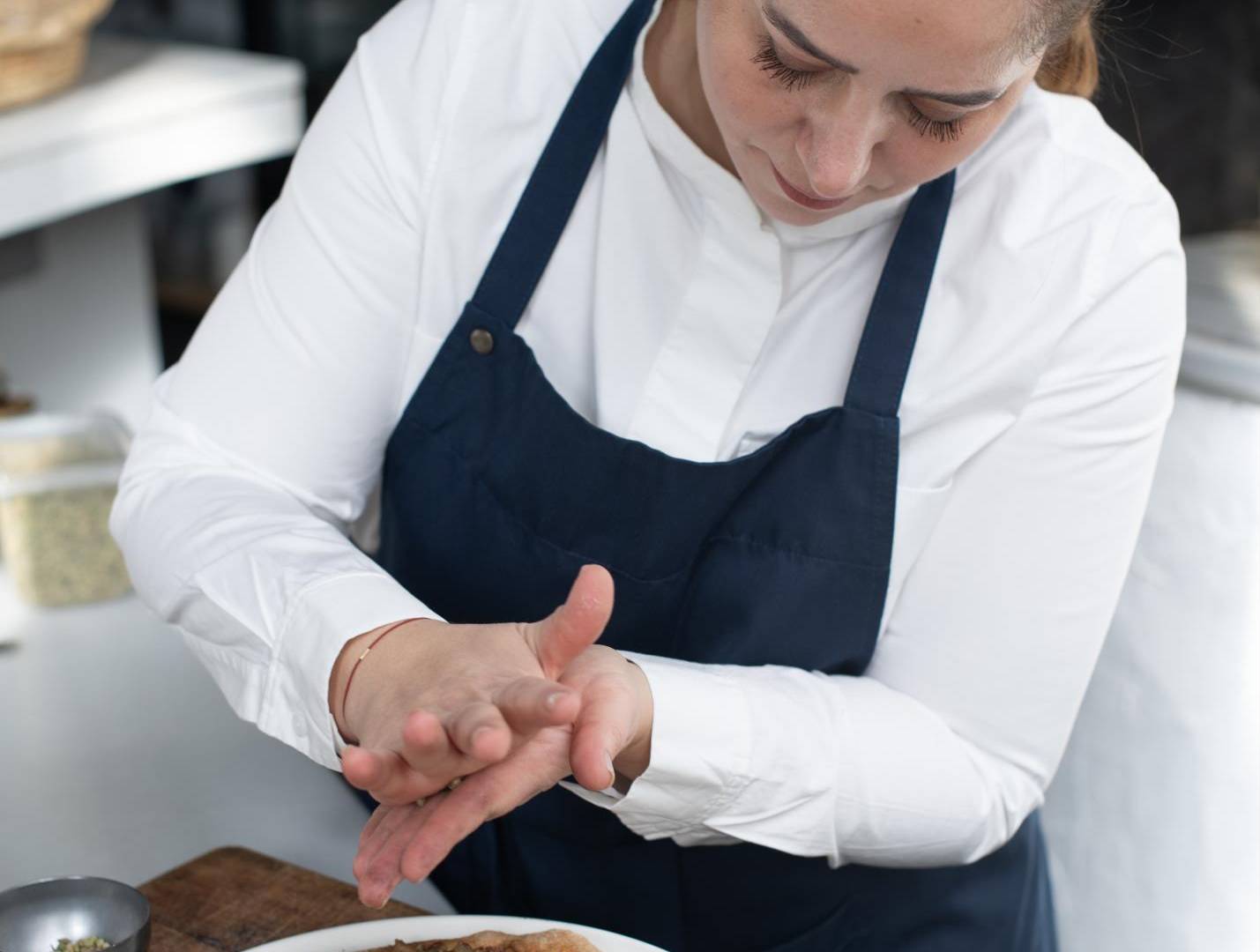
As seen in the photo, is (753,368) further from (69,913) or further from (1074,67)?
(69,913)

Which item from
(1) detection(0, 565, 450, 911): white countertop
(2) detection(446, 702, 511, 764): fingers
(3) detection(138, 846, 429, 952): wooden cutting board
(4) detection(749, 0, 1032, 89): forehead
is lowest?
(1) detection(0, 565, 450, 911): white countertop

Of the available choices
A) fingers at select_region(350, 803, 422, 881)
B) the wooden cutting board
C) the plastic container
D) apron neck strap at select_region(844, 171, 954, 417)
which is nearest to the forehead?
apron neck strap at select_region(844, 171, 954, 417)

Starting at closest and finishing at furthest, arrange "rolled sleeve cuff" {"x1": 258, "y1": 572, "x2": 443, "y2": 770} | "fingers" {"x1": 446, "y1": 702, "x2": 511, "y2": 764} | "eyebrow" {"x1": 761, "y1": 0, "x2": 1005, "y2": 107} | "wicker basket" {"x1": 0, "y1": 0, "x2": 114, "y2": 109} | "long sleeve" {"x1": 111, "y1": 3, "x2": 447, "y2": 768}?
"fingers" {"x1": 446, "y1": 702, "x2": 511, "y2": 764}
"eyebrow" {"x1": 761, "y1": 0, "x2": 1005, "y2": 107}
"rolled sleeve cuff" {"x1": 258, "y1": 572, "x2": 443, "y2": 770}
"long sleeve" {"x1": 111, "y1": 3, "x2": 447, "y2": 768}
"wicker basket" {"x1": 0, "y1": 0, "x2": 114, "y2": 109}

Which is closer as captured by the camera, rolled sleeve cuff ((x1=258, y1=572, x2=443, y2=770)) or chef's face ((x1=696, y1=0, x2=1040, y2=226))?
chef's face ((x1=696, y1=0, x2=1040, y2=226))

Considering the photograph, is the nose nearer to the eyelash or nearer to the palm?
the eyelash

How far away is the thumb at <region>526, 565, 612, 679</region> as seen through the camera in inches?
36.0

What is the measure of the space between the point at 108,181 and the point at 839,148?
138cm

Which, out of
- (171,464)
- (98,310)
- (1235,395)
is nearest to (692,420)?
(171,464)

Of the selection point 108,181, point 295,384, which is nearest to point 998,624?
point 295,384

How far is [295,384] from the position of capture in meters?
1.23

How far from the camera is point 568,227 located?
130 centimetres

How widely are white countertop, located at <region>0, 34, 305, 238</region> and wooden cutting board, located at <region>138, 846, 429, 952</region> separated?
1081 mm

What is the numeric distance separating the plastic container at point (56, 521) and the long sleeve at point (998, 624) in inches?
34.6

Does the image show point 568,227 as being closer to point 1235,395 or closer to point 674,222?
point 674,222
